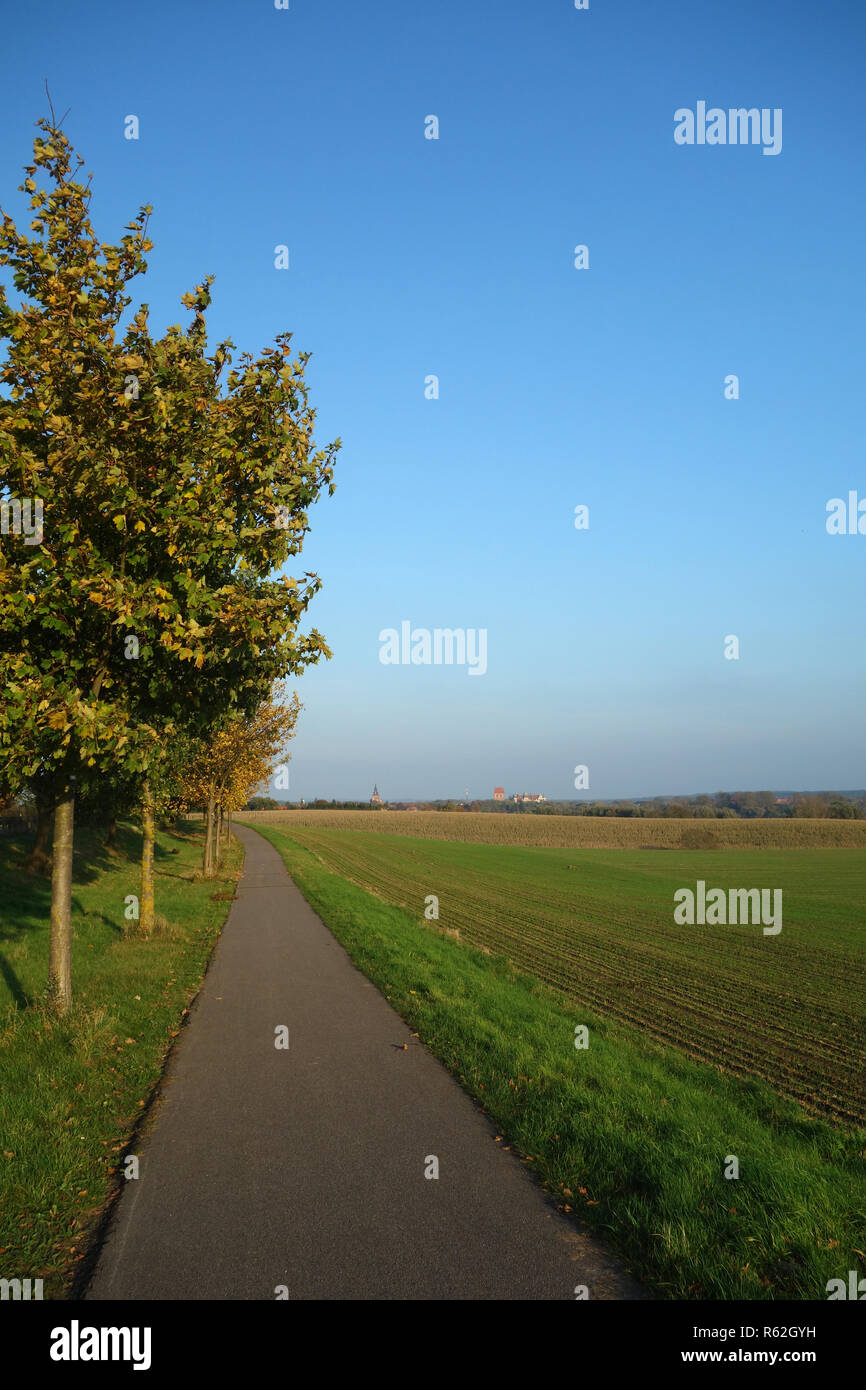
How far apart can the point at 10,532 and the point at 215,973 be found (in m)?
8.66

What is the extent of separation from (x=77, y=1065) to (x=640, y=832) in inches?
3408

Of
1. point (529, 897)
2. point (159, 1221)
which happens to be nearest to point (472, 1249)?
point (159, 1221)

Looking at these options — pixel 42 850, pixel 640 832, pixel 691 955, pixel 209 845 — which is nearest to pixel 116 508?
pixel 691 955

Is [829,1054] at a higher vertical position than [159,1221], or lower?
lower

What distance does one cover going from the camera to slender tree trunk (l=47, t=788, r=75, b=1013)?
9.01 meters

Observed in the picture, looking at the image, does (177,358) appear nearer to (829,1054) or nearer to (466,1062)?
(466,1062)

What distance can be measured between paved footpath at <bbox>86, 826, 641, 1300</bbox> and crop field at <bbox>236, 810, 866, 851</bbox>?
245 feet

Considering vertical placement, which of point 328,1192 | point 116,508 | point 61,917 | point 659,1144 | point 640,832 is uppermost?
point 116,508

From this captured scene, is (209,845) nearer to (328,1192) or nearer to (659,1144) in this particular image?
(328,1192)

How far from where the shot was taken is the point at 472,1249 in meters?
4.55

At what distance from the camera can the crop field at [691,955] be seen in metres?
11.5

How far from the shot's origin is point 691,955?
20453 mm

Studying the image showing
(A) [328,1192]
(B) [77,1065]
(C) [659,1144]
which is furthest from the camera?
(B) [77,1065]

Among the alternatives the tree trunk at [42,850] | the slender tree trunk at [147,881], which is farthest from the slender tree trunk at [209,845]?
Result: the slender tree trunk at [147,881]
